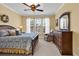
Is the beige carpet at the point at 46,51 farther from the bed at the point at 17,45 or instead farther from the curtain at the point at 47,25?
the curtain at the point at 47,25

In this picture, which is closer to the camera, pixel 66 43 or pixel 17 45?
pixel 17 45

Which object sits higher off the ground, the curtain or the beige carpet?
the curtain

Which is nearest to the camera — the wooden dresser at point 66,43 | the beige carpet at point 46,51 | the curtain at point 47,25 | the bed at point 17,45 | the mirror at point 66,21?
the bed at point 17,45

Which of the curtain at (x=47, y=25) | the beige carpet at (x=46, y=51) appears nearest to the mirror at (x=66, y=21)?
the beige carpet at (x=46, y=51)

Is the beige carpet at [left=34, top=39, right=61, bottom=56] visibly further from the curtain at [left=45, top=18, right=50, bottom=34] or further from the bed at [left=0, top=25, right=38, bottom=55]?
the curtain at [left=45, top=18, right=50, bottom=34]

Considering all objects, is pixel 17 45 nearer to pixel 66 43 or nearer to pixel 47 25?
pixel 66 43

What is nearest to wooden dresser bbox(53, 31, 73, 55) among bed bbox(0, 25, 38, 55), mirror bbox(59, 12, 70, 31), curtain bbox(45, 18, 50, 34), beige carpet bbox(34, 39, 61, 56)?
beige carpet bbox(34, 39, 61, 56)

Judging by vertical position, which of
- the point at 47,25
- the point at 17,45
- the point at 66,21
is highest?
the point at 66,21

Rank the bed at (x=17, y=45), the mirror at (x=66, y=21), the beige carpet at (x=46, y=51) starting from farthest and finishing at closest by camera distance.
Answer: the mirror at (x=66, y=21) → the beige carpet at (x=46, y=51) → the bed at (x=17, y=45)

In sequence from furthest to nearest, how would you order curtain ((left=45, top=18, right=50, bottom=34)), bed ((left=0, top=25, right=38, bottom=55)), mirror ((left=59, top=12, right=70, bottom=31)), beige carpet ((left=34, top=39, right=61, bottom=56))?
1. curtain ((left=45, top=18, right=50, bottom=34))
2. mirror ((left=59, top=12, right=70, bottom=31))
3. beige carpet ((left=34, top=39, right=61, bottom=56))
4. bed ((left=0, top=25, right=38, bottom=55))

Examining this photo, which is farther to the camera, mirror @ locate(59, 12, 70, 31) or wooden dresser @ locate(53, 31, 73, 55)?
mirror @ locate(59, 12, 70, 31)

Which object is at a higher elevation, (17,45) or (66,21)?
(66,21)

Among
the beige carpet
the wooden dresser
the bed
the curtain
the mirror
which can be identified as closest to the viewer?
the bed

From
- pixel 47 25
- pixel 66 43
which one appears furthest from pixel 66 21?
pixel 47 25
